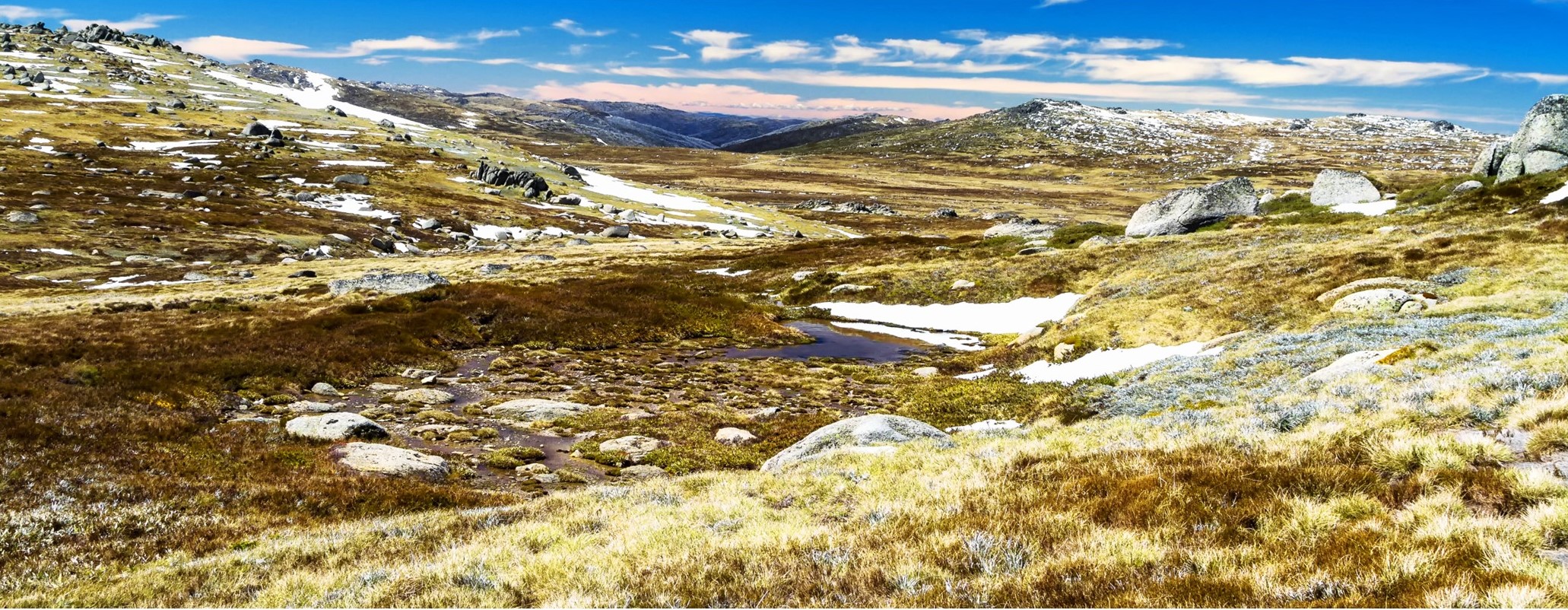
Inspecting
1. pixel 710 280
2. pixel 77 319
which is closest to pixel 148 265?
pixel 77 319

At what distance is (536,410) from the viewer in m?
24.7

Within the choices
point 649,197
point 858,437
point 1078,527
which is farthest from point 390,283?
point 649,197

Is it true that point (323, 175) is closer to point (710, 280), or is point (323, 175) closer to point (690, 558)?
point (710, 280)

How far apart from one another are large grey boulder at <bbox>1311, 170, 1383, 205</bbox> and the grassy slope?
65.6 meters

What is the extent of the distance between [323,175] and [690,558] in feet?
501

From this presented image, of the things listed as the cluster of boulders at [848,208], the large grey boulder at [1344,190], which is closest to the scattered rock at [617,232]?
the cluster of boulders at [848,208]

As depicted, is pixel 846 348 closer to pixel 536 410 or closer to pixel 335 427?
pixel 536 410

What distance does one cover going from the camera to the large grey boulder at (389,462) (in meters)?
16.6

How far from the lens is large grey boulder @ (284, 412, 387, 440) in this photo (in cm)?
1914

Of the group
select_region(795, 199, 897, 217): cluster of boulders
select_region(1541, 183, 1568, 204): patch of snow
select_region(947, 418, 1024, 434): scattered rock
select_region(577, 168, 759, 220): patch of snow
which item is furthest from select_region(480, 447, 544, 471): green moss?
select_region(795, 199, 897, 217): cluster of boulders

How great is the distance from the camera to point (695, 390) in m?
29.3

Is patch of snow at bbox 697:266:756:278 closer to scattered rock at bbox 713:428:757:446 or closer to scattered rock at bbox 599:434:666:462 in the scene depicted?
scattered rock at bbox 713:428:757:446

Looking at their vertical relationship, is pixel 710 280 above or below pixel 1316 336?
below

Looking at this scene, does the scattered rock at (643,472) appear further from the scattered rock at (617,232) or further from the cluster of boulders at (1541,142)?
the scattered rock at (617,232)
